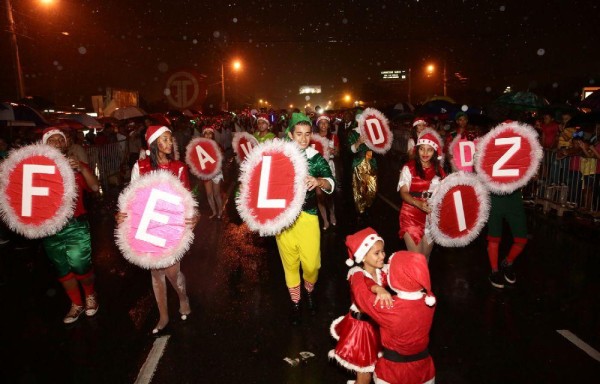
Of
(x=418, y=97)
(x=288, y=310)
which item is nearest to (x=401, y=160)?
(x=288, y=310)

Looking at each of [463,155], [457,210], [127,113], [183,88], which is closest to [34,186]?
[183,88]

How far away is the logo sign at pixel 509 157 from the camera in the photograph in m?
5.31

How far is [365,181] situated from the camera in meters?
8.88

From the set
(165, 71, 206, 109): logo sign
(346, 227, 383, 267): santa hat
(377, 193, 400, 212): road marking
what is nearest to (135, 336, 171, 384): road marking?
(346, 227, 383, 267): santa hat

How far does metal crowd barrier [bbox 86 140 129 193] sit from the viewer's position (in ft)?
43.3

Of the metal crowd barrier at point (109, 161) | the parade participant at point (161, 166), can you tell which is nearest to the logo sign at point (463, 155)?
the parade participant at point (161, 166)

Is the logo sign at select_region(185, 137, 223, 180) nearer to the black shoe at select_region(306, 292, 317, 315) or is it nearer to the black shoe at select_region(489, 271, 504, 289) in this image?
the black shoe at select_region(306, 292, 317, 315)

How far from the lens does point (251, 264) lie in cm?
705

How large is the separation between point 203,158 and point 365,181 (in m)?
3.46

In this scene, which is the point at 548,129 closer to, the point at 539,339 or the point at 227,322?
the point at 539,339

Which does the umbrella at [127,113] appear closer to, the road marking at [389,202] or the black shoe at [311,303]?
the road marking at [389,202]

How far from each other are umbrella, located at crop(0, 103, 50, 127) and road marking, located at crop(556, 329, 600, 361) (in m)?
13.4

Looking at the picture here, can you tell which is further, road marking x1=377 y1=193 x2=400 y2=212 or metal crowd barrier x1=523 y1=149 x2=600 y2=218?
road marking x1=377 y1=193 x2=400 y2=212

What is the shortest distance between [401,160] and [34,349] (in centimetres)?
1946
